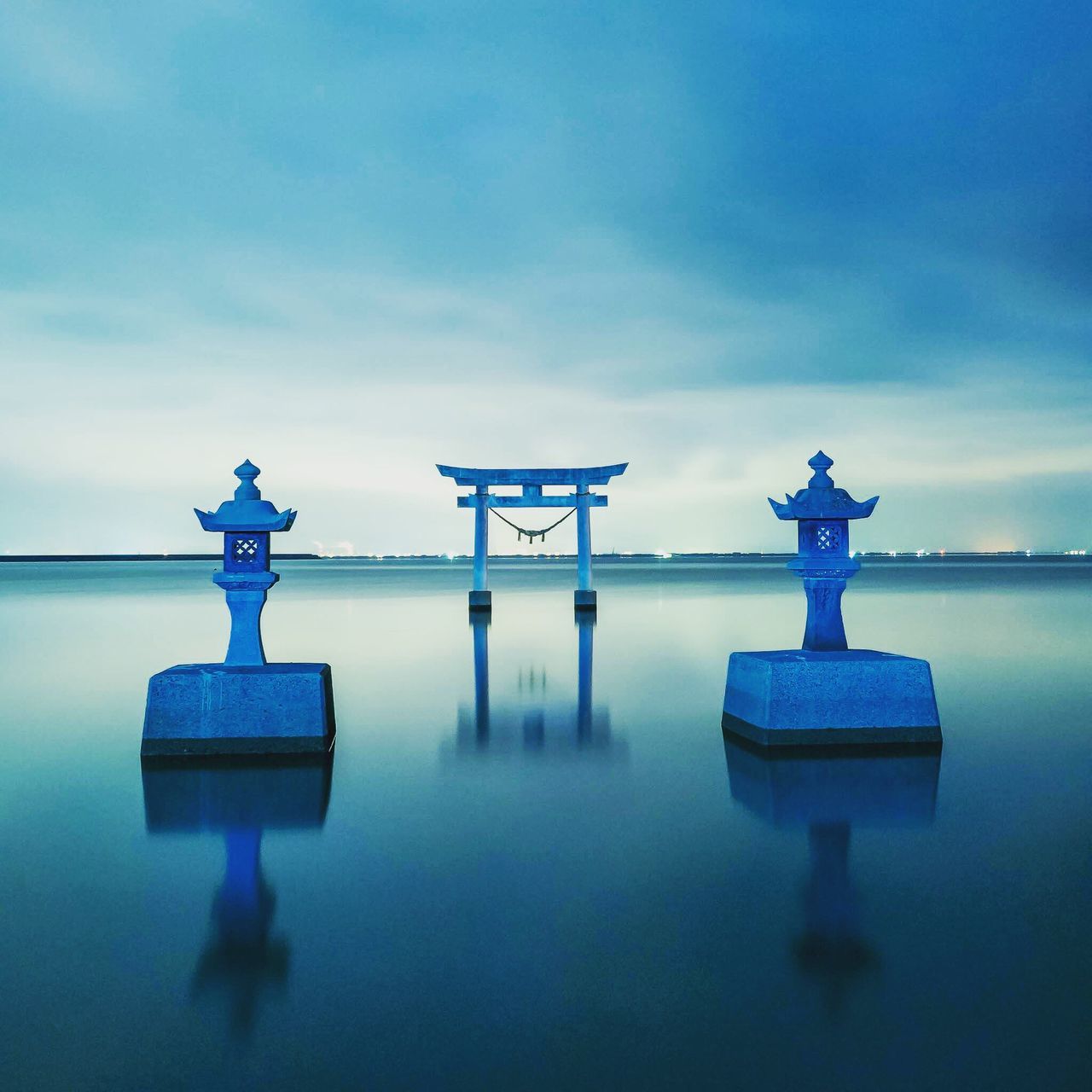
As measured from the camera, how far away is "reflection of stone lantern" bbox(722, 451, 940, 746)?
5.93 metres

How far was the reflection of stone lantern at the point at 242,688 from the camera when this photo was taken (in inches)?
227

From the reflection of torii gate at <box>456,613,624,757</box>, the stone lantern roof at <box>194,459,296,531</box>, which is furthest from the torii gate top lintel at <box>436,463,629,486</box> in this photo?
the stone lantern roof at <box>194,459,296,531</box>

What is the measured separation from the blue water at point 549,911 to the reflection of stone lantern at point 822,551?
1.04 metres

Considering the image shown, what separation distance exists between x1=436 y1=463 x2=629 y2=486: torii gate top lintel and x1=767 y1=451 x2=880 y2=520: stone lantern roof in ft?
42.1

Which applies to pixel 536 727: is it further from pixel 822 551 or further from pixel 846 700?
pixel 822 551

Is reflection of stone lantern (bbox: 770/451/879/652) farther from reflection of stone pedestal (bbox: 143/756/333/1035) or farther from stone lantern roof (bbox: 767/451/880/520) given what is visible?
reflection of stone pedestal (bbox: 143/756/333/1035)

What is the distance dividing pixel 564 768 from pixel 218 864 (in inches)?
107

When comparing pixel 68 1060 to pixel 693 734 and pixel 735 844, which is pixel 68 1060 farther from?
pixel 693 734

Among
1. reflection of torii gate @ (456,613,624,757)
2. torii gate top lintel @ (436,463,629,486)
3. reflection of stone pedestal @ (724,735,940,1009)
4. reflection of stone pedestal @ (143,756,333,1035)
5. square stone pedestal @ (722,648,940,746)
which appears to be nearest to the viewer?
reflection of stone pedestal @ (143,756,333,1035)

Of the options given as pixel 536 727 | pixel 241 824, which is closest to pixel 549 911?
pixel 241 824

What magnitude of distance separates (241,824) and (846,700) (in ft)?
13.2

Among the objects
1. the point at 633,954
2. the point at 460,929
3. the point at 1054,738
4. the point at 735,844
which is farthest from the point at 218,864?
the point at 1054,738

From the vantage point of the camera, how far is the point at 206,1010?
106 inches

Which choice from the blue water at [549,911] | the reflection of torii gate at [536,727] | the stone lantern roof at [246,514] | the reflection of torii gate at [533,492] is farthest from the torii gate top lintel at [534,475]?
the stone lantern roof at [246,514]
